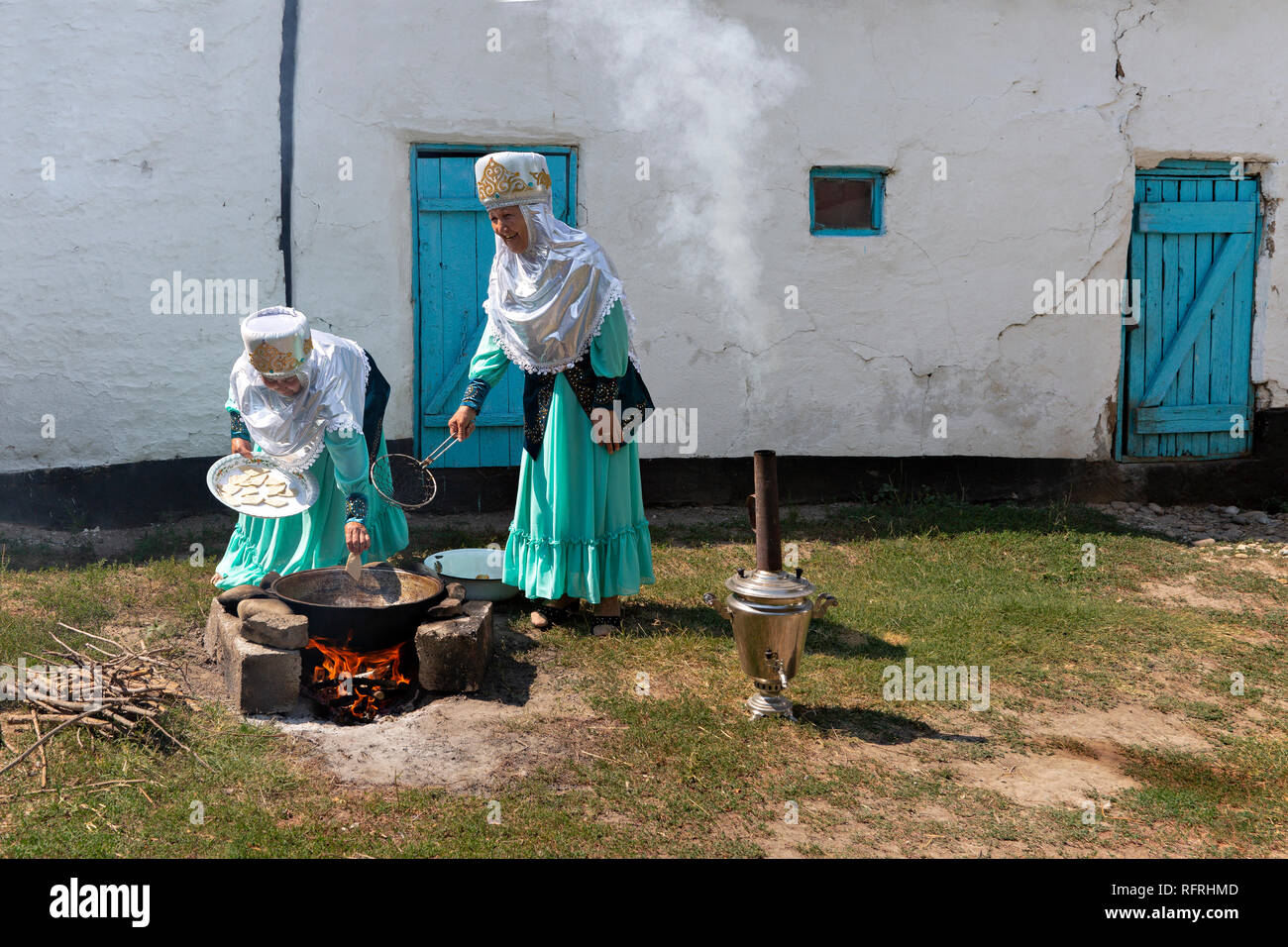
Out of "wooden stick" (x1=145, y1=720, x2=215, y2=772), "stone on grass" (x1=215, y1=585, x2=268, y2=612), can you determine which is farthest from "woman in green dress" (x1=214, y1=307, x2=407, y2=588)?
"wooden stick" (x1=145, y1=720, x2=215, y2=772)

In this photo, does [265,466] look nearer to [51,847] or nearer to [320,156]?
[51,847]

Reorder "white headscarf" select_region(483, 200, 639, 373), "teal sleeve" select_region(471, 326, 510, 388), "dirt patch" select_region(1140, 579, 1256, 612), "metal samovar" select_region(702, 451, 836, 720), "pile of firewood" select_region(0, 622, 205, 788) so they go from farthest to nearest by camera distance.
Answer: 1. "dirt patch" select_region(1140, 579, 1256, 612)
2. "teal sleeve" select_region(471, 326, 510, 388)
3. "white headscarf" select_region(483, 200, 639, 373)
4. "metal samovar" select_region(702, 451, 836, 720)
5. "pile of firewood" select_region(0, 622, 205, 788)

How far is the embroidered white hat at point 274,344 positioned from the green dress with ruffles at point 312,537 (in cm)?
44

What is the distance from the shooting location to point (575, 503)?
5277mm

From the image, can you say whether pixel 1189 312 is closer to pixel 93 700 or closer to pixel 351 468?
pixel 351 468

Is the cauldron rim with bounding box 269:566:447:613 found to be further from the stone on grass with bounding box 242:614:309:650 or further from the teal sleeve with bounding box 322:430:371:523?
the teal sleeve with bounding box 322:430:371:523

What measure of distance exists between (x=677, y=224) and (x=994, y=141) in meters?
2.50

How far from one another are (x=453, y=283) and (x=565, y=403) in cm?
283

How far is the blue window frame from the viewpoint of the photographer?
7992mm

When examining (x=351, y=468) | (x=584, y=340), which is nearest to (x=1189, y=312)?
(x=584, y=340)

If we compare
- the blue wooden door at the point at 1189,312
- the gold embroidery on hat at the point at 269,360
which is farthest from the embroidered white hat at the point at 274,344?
the blue wooden door at the point at 1189,312

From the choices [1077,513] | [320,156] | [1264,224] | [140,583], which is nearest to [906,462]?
[1077,513]

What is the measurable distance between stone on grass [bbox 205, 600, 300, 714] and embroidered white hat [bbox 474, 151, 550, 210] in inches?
84.5

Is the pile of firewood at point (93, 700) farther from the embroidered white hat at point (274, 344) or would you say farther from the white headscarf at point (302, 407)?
the embroidered white hat at point (274, 344)
